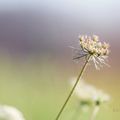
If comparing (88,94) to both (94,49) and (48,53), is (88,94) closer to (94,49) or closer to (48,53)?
(94,49)

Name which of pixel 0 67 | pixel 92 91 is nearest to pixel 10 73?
pixel 0 67

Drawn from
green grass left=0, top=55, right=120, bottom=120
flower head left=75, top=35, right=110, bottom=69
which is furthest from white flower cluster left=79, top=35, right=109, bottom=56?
green grass left=0, top=55, right=120, bottom=120

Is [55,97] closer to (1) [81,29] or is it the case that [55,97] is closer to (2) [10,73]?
(2) [10,73]

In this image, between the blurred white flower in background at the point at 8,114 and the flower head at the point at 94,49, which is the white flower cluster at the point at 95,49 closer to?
the flower head at the point at 94,49

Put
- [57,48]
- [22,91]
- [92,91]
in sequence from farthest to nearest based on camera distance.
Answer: [57,48] → [22,91] → [92,91]

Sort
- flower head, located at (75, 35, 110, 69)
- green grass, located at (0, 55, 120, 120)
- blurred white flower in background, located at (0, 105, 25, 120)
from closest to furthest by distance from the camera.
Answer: blurred white flower in background, located at (0, 105, 25, 120) → flower head, located at (75, 35, 110, 69) → green grass, located at (0, 55, 120, 120)

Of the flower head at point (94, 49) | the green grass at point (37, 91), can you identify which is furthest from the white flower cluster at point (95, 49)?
the green grass at point (37, 91)

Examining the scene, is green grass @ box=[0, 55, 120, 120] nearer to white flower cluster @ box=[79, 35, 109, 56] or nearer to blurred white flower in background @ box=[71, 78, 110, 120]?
blurred white flower in background @ box=[71, 78, 110, 120]

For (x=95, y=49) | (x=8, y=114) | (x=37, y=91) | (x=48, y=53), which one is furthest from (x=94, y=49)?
(x=48, y=53)
